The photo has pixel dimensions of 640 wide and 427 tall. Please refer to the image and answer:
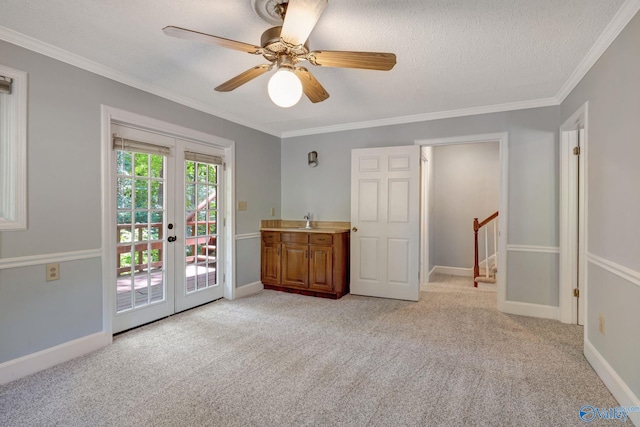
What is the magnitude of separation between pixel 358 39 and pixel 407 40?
1.13 feet

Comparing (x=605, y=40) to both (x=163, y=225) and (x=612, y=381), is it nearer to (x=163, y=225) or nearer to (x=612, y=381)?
(x=612, y=381)

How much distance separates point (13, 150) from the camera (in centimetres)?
217

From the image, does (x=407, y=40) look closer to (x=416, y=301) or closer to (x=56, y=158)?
(x=56, y=158)

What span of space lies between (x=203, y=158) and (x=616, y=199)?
12.2ft

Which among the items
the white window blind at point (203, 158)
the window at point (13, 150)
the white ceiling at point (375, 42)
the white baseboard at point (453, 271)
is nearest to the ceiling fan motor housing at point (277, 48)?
the white ceiling at point (375, 42)

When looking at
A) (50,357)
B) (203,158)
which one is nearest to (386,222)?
(203,158)

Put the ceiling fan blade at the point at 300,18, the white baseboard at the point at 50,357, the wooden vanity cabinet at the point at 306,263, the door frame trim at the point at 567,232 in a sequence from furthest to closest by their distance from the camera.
Result: the wooden vanity cabinet at the point at 306,263 < the door frame trim at the point at 567,232 < the white baseboard at the point at 50,357 < the ceiling fan blade at the point at 300,18

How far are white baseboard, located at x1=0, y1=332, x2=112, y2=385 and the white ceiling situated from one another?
7.21ft

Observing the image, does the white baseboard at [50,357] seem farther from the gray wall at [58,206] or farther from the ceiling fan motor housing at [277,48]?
the ceiling fan motor housing at [277,48]

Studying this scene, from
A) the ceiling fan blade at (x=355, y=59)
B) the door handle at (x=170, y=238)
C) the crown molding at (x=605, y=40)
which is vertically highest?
the crown molding at (x=605, y=40)

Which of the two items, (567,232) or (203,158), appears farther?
(203,158)

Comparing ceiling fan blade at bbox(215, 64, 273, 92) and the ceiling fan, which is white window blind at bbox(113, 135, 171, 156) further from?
the ceiling fan

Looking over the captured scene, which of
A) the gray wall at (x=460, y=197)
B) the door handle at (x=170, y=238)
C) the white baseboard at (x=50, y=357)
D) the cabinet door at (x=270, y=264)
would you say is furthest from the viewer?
the gray wall at (x=460, y=197)

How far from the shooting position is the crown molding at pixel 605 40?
178 centimetres
